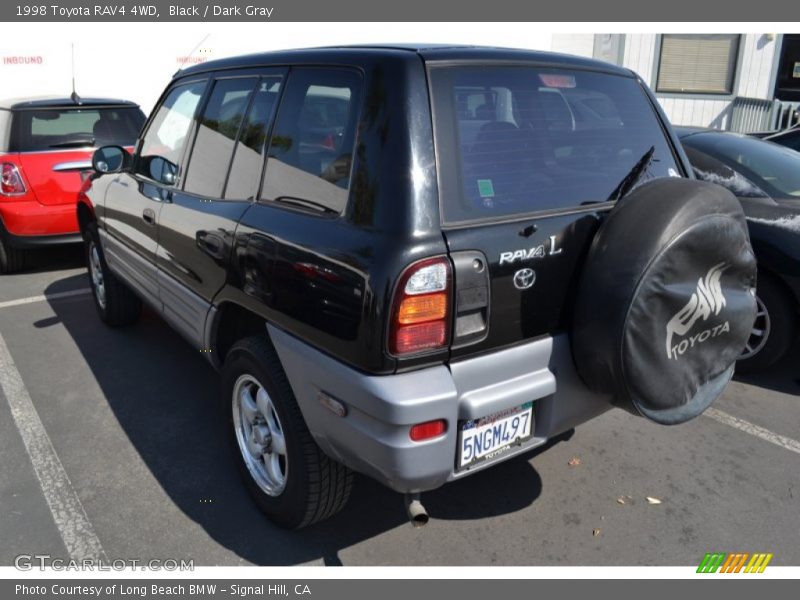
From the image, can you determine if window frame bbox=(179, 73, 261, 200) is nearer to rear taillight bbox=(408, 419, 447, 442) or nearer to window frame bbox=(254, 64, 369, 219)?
window frame bbox=(254, 64, 369, 219)

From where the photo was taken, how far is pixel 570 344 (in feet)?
8.18

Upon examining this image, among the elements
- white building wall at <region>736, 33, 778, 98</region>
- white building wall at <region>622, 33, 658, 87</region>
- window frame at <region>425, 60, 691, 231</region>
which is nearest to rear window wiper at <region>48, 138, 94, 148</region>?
window frame at <region>425, 60, 691, 231</region>

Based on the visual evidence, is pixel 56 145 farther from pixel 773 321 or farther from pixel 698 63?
pixel 698 63

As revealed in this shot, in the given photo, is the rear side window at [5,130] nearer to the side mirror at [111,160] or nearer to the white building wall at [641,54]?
the side mirror at [111,160]

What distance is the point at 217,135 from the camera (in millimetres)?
3193

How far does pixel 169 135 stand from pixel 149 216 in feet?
1.61

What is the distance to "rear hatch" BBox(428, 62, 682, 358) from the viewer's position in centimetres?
Result: 223

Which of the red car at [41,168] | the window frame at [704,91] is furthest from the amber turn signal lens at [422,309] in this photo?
the window frame at [704,91]

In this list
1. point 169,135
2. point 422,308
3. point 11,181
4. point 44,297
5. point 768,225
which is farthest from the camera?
point 11,181

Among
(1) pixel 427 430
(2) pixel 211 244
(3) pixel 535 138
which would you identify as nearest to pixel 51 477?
(2) pixel 211 244

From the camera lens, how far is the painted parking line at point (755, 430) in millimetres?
3510

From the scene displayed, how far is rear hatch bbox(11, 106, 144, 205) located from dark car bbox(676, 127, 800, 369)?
5.50m

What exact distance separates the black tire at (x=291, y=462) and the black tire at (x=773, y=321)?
9.80 ft

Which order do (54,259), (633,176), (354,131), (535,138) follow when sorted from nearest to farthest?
1. (354,131)
2. (535,138)
3. (633,176)
4. (54,259)
